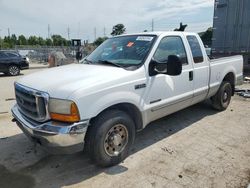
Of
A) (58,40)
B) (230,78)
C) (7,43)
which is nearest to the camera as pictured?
(230,78)

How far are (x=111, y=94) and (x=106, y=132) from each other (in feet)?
1.67

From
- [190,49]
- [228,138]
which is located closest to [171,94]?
[190,49]

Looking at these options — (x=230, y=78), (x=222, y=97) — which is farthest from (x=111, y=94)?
(x=230, y=78)

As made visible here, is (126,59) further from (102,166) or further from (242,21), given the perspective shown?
(242,21)

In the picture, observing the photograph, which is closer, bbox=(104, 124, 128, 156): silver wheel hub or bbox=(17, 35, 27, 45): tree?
bbox=(104, 124, 128, 156): silver wheel hub

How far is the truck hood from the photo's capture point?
306cm

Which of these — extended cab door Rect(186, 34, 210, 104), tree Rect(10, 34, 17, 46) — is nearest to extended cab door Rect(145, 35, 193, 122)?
extended cab door Rect(186, 34, 210, 104)

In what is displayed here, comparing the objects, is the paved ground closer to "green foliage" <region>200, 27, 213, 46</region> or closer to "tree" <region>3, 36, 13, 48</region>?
"green foliage" <region>200, 27, 213, 46</region>

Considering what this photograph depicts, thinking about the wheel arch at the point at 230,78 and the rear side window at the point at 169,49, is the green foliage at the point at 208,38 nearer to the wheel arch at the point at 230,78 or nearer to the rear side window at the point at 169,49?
the wheel arch at the point at 230,78

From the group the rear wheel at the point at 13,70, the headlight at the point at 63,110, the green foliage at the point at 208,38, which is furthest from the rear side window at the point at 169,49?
the rear wheel at the point at 13,70

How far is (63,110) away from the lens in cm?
299

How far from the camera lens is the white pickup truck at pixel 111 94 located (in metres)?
3.03

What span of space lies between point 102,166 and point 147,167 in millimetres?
650

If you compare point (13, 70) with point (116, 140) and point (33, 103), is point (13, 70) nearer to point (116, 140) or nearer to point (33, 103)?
point (33, 103)
